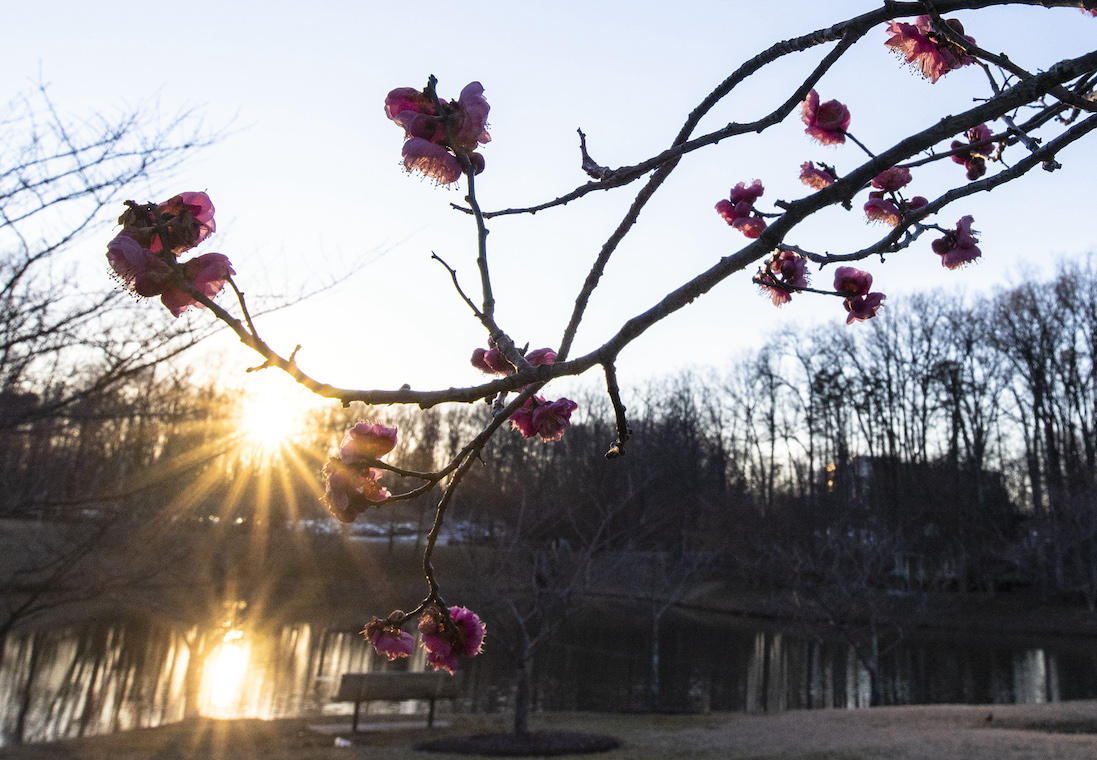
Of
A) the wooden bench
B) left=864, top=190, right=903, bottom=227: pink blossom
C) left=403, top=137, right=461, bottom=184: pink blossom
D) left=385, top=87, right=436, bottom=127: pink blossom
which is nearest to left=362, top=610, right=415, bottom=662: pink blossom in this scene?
left=403, top=137, right=461, bottom=184: pink blossom

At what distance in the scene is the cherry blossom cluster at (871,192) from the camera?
211 centimetres

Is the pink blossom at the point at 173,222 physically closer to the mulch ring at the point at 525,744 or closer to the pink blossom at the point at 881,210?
the pink blossom at the point at 881,210

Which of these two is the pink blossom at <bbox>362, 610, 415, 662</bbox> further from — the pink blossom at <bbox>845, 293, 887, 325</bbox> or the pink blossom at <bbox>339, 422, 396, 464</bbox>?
the pink blossom at <bbox>845, 293, 887, 325</bbox>

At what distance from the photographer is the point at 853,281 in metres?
2.18

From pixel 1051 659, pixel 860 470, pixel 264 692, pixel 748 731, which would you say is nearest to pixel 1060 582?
pixel 1051 659

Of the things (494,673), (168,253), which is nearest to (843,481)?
(494,673)

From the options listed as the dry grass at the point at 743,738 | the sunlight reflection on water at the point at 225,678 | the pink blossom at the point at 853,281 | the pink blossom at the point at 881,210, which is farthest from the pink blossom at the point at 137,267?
the sunlight reflection on water at the point at 225,678

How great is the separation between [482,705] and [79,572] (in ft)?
31.4

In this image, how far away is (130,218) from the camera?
128 cm

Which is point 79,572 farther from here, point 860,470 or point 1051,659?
point 860,470

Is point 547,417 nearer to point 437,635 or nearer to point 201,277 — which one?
point 437,635

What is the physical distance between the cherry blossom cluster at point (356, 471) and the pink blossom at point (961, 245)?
180cm

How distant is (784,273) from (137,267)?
1.59 m

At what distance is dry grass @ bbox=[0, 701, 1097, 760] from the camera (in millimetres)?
9203
